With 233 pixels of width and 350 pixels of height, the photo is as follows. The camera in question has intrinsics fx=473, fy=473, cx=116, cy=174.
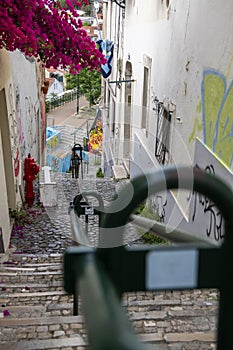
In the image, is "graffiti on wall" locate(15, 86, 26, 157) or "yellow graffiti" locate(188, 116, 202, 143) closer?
"yellow graffiti" locate(188, 116, 202, 143)

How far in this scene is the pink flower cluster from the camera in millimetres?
5199

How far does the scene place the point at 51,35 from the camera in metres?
5.72

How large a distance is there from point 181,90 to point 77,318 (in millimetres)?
4119

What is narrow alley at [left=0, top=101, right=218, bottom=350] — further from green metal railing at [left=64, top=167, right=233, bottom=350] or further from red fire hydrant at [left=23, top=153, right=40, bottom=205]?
red fire hydrant at [left=23, top=153, right=40, bottom=205]

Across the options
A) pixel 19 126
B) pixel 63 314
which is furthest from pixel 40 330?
pixel 19 126

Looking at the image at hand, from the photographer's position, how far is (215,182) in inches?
32.3

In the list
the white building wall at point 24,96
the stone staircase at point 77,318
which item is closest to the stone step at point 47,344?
the stone staircase at point 77,318

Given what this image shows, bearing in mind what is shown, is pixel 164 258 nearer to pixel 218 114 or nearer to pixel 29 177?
pixel 218 114

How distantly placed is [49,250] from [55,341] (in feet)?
12.7

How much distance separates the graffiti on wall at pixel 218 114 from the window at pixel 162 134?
7.11 ft

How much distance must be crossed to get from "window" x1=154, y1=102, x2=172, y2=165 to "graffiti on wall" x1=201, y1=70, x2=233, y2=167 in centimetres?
217

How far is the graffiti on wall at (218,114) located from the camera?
4648mm

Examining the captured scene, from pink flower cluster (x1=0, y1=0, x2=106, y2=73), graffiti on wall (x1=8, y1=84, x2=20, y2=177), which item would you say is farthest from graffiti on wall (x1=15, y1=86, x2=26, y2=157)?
pink flower cluster (x1=0, y1=0, x2=106, y2=73)

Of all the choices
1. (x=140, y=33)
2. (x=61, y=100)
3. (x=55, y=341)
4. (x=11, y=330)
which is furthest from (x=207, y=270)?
(x=61, y=100)
